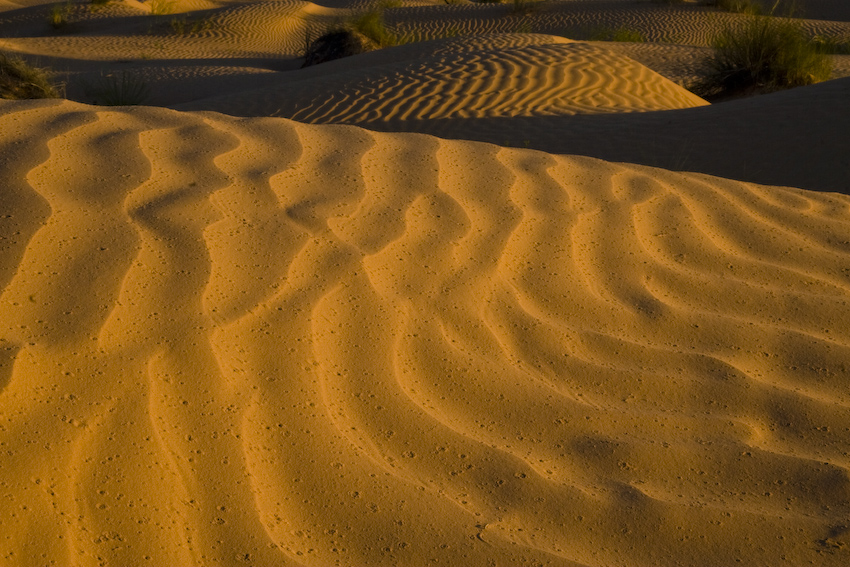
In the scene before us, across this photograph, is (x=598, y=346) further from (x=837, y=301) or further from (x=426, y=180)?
(x=426, y=180)

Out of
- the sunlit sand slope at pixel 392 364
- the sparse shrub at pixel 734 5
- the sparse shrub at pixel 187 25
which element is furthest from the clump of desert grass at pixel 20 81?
the sparse shrub at pixel 734 5

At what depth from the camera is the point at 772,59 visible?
9.27 metres

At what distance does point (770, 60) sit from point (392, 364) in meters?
8.96

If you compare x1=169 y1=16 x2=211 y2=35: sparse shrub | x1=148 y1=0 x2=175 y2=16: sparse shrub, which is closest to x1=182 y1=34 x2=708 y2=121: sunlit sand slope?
x1=169 y1=16 x2=211 y2=35: sparse shrub

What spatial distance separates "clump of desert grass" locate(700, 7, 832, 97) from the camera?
30.3 feet

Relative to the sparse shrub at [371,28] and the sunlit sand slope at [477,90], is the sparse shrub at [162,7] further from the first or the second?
the sunlit sand slope at [477,90]

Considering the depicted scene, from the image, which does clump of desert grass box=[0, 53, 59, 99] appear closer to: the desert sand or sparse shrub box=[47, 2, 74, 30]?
the desert sand

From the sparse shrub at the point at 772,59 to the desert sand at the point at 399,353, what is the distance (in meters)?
6.71

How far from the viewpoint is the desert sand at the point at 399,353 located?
1564 millimetres

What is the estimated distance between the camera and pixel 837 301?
8.22ft

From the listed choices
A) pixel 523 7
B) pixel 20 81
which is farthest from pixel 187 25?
pixel 20 81

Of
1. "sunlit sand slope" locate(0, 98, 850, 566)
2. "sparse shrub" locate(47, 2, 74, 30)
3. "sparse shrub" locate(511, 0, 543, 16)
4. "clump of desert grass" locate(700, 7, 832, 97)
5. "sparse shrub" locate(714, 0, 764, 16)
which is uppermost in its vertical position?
"sunlit sand slope" locate(0, 98, 850, 566)

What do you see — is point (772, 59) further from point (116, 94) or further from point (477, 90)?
point (116, 94)

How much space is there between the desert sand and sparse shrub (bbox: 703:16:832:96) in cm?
671
